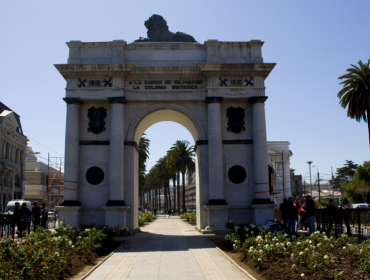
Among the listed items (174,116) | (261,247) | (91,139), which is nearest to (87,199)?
(91,139)

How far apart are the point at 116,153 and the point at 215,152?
5.25 metres

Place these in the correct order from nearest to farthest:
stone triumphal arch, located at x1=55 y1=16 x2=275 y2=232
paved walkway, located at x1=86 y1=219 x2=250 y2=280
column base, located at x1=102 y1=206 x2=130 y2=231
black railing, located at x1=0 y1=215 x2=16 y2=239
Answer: paved walkway, located at x1=86 y1=219 x2=250 y2=280 < black railing, located at x1=0 y1=215 x2=16 y2=239 < column base, located at x1=102 y1=206 x2=130 y2=231 < stone triumphal arch, located at x1=55 y1=16 x2=275 y2=232

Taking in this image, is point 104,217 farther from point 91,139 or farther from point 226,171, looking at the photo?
point 226,171

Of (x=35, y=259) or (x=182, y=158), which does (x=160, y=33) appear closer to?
(x=35, y=259)

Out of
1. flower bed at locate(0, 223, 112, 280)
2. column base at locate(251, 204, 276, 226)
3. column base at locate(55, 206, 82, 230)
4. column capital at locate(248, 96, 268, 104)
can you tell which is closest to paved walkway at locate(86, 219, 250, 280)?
flower bed at locate(0, 223, 112, 280)

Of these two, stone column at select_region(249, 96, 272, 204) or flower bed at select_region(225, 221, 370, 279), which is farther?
stone column at select_region(249, 96, 272, 204)

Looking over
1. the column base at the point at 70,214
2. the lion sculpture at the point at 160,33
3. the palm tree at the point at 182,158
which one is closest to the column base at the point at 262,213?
the column base at the point at 70,214

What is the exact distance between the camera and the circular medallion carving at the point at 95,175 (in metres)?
19.6

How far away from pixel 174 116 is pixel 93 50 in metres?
6.00

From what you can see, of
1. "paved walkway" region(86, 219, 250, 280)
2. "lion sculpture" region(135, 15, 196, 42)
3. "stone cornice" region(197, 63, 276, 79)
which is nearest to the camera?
"paved walkway" region(86, 219, 250, 280)

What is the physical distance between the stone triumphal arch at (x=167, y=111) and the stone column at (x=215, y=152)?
0.05 m

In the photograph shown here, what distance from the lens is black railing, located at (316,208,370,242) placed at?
514 inches

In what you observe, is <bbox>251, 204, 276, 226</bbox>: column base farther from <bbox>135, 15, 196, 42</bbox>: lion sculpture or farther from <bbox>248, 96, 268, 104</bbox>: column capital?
<bbox>135, 15, 196, 42</bbox>: lion sculpture

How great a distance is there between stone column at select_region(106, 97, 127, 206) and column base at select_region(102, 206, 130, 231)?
285 millimetres
